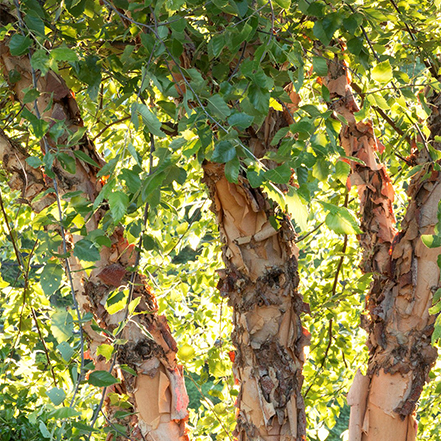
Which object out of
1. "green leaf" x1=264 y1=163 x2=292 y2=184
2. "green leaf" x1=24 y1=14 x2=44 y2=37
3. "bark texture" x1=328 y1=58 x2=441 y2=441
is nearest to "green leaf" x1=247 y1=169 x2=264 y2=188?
"green leaf" x1=264 y1=163 x2=292 y2=184

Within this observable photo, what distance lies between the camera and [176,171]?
691 mm

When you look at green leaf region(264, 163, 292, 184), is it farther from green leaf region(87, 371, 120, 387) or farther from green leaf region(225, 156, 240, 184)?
green leaf region(87, 371, 120, 387)

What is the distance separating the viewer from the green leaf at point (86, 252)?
70cm

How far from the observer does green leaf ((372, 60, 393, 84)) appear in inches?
29.3

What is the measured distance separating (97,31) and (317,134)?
0.62m

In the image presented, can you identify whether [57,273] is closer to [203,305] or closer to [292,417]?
[292,417]

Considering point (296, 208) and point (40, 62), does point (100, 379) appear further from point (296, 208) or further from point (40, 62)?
point (40, 62)

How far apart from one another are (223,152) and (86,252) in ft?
0.85

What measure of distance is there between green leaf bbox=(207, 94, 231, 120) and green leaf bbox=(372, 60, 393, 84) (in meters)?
0.25

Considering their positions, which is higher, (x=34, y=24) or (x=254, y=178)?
(x=34, y=24)

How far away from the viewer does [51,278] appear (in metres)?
0.73

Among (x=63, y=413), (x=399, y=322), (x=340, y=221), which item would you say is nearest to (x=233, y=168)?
(x=340, y=221)

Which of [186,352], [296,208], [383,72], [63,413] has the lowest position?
[63,413]

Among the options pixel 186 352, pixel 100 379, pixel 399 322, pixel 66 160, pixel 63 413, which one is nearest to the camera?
pixel 63 413
